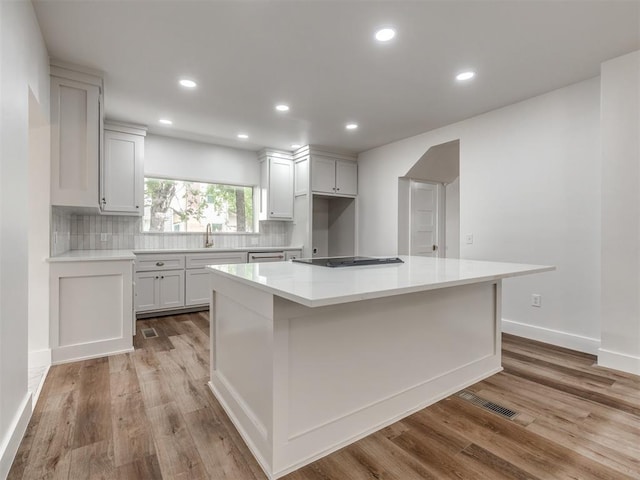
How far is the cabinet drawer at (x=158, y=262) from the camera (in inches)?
159

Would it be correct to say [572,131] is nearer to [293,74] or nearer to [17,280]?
[293,74]

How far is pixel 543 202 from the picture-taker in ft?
10.5

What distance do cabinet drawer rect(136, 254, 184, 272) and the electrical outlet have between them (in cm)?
409

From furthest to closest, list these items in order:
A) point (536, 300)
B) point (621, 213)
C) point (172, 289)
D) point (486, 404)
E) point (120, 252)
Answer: point (172, 289)
point (120, 252)
point (536, 300)
point (621, 213)
point (486, 404)

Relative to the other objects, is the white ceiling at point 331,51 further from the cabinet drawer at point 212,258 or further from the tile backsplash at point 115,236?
the cabinet drawer at point 212,258

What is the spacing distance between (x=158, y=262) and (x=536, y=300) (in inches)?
169

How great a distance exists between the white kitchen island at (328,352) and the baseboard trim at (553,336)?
4.75 feet

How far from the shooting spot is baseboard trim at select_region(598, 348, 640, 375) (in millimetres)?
2492

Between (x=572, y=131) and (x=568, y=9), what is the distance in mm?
1343

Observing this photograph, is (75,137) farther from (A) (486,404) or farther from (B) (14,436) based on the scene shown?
(A) (486,404)

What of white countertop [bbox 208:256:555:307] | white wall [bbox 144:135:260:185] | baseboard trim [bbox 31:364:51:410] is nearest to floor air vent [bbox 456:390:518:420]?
white countertop [bbox 208:256:555:307]

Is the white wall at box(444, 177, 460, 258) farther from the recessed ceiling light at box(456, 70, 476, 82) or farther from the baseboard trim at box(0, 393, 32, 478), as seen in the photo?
the baseboard trim at box(0, 393, 32, 478)

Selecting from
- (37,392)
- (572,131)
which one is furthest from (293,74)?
(37,392)

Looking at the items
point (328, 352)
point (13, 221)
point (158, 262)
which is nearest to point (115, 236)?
point (158, 262)
